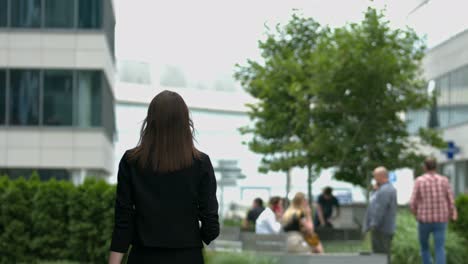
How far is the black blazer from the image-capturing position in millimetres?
5539

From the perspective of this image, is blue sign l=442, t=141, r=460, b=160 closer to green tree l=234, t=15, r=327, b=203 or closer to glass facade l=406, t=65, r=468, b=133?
glass facade l=406, t=65, r=468, b=133

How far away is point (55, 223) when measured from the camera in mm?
21031

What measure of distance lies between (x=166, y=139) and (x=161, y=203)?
0.31 metres

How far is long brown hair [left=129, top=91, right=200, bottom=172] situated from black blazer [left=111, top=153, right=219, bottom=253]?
4cm

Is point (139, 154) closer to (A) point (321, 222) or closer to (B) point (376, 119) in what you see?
(A) point (321, 222)

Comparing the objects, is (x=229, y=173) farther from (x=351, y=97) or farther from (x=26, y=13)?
(x=26, y=13)

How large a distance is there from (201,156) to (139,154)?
0.30 meters

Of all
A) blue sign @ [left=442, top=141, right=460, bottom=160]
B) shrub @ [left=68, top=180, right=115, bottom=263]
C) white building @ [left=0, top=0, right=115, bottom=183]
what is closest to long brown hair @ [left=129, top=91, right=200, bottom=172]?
shrub @ [left=68, top=180, right=115, bottom=263]

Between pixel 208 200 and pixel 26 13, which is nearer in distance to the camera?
pixel 208 200

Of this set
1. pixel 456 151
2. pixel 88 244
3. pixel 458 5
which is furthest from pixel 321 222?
pixel 458 5

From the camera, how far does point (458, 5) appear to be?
54469mm

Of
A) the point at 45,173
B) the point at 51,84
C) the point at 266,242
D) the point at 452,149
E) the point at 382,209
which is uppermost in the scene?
the point at 51,84

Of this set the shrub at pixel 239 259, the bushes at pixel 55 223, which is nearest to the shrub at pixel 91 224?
the bushes at pixel 55 223

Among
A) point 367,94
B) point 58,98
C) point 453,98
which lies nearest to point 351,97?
point 367,94
